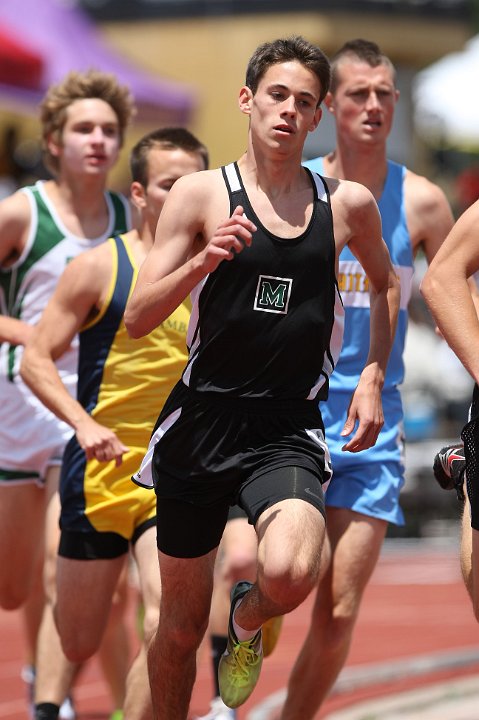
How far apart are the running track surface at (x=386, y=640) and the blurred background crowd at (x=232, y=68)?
1.51 m

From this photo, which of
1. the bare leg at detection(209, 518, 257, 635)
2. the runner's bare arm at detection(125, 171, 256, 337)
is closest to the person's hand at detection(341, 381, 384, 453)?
the runner's bare arm at detection(125, 171, 256, 337)

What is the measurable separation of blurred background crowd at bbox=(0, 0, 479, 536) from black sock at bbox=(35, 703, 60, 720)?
35.2ft

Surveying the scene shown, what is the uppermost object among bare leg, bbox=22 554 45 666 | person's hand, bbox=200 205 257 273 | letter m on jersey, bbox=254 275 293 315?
person's hand, bbox=200 205 257 273

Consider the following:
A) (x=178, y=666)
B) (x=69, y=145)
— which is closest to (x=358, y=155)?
(x=69, y=145)

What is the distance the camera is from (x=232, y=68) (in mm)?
26406

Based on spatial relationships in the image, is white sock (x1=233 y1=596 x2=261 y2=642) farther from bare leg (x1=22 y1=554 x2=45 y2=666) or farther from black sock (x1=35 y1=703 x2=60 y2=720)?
bare leg (x1=22 y1=554 x2=45 y2=666)

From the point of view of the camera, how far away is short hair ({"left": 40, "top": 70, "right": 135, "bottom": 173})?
816 centimetres

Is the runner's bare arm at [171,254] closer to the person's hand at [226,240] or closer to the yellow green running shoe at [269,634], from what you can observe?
the person's hand at [226,240]

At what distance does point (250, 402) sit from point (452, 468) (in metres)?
0.80

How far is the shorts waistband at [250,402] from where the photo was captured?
5633 mm

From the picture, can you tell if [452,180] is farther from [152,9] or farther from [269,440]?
[269,440]

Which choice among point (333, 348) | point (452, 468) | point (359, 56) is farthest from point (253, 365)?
point (359, 56)

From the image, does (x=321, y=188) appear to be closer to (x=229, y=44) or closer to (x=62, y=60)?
(x=62, y=60)

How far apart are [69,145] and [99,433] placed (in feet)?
7.18
